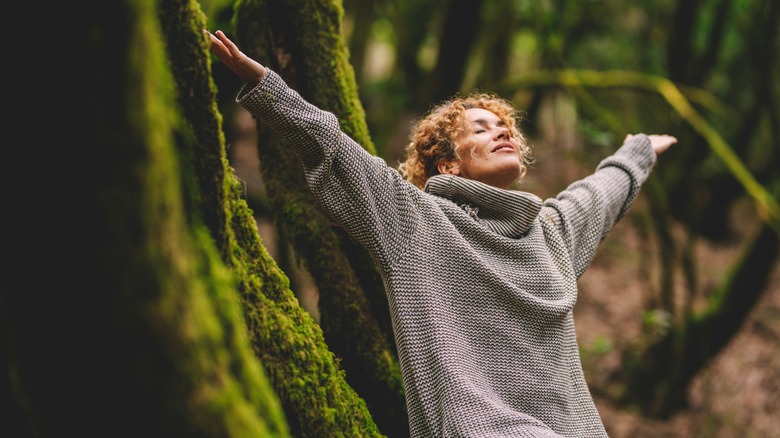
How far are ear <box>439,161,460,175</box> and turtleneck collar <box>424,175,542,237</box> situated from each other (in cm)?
19

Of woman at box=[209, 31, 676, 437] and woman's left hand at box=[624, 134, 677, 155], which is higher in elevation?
woman's left hand at box=[624, 134, 677, 155]

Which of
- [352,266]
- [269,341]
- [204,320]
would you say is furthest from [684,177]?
[204,320]

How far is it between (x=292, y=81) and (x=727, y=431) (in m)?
6.16

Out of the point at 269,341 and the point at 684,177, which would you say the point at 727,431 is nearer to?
the point at 684,177

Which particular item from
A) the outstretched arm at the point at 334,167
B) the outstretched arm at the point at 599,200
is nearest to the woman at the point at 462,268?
the outstretched arm at the point at 334,167

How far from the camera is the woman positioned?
1.94 meters

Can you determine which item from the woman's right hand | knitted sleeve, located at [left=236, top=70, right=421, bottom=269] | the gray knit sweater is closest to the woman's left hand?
the gray knit sweater

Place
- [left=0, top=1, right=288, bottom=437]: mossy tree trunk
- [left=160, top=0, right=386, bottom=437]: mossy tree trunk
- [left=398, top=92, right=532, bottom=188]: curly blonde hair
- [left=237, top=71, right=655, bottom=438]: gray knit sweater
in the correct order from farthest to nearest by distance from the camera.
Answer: [left=398, top=92, right=532, bottom=188]: curly blonde hair → [left=237, top=71, right=655, bottom=438]: gray knit sweater → [left=160, top=0, right=386, bottom=437]: mossy tree trunk → [left=0, top=1, right=288, bottom=437]: mossy tree trunk

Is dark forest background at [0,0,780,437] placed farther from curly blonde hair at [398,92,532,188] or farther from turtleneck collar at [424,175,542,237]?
turtleneck collar at [424,175,542,237]

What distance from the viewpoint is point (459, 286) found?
2.13 m

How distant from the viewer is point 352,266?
2.67 metres

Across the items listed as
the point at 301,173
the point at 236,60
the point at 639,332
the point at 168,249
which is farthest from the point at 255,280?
the point at 639,332

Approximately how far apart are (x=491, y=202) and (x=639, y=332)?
22.3 feet

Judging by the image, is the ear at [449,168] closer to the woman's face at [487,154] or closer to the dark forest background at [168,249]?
the woman's face at [487,154]
